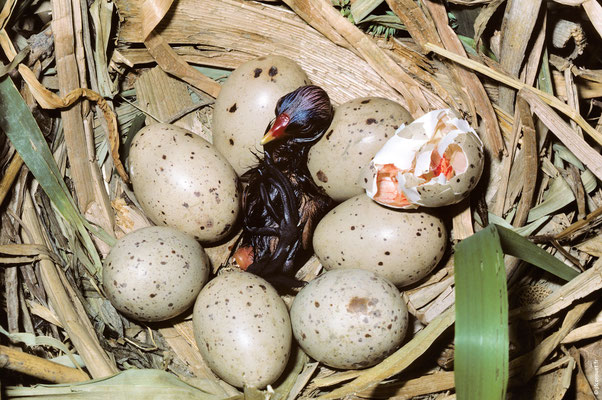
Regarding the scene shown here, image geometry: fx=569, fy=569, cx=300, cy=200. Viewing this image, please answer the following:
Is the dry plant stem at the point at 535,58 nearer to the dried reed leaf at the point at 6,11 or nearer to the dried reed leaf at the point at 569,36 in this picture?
the dried reed leaf at the point at 569,36

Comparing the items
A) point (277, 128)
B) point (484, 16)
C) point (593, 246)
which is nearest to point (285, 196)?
point (277, 128)

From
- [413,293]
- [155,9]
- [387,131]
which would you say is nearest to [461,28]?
[387,131]

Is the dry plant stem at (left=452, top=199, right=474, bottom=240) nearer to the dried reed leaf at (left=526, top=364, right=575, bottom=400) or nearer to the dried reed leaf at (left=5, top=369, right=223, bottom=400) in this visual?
the dried reed leaf at (left=526, top=364, right=575, bottom=400)

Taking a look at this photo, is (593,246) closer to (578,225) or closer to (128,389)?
(578,225)

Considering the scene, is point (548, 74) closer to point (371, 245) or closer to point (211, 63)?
point (371, 245)

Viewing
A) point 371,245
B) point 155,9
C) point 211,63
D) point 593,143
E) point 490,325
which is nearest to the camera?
point 490,325

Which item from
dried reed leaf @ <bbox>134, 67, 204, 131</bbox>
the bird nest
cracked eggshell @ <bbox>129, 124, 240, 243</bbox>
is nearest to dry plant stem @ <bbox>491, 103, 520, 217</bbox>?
the bird nest

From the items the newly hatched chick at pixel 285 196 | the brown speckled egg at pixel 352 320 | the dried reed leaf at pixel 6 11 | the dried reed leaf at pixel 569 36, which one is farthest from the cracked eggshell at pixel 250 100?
the dried reed leaf at pixel 569 36
